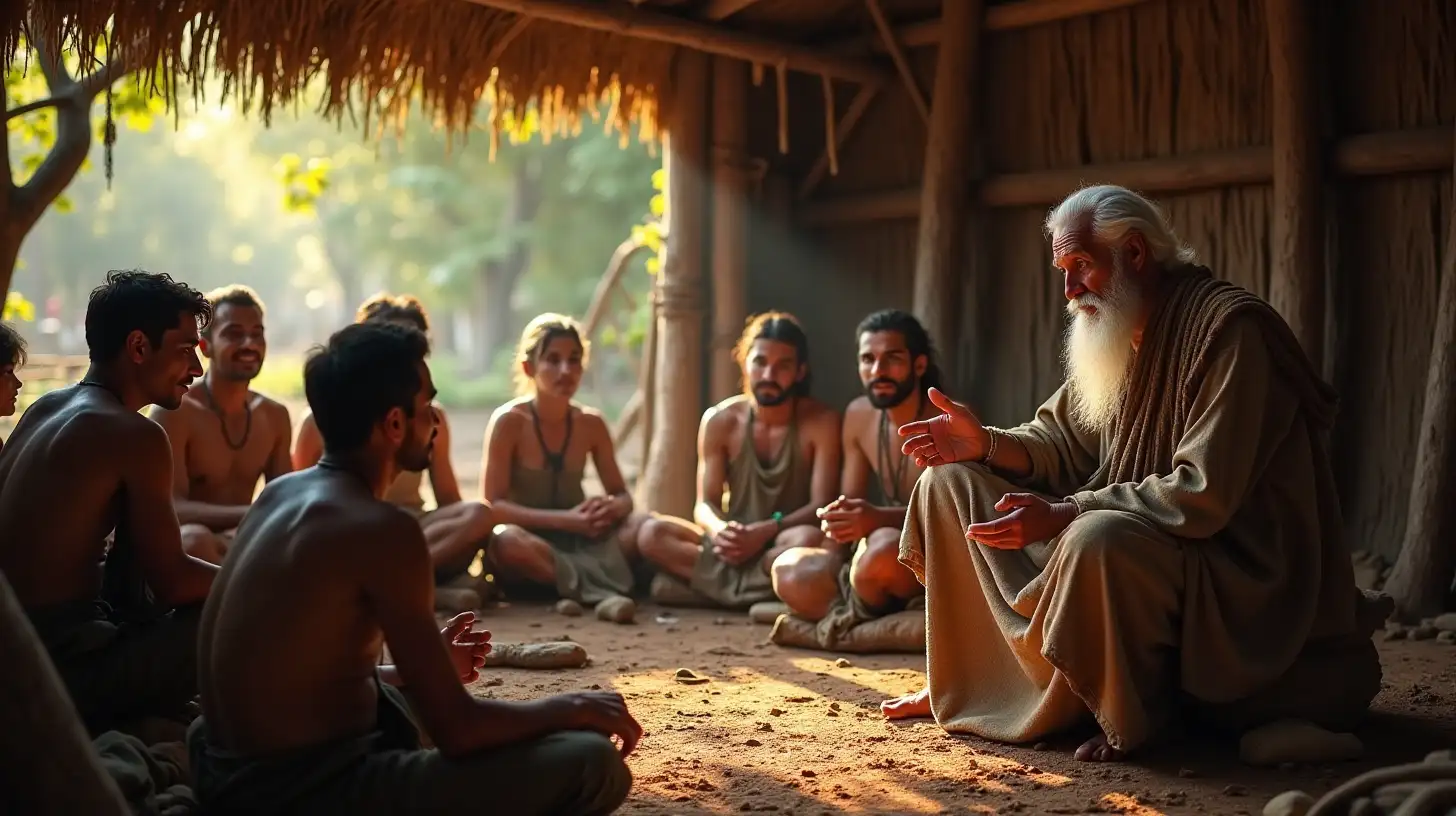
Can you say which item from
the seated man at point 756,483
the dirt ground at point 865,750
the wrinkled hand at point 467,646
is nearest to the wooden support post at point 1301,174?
the dirt ground at point 865,750

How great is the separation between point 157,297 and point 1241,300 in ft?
9.81

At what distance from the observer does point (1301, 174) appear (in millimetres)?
5711

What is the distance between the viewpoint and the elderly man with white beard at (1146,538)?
372 cm

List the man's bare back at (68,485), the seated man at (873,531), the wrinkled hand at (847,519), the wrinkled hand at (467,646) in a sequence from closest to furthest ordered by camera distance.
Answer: the wrinkled hand at (467,646)
the man's bare back at (68,485)
the wrinkled hand at (847,519)
the seated man at (873,531)

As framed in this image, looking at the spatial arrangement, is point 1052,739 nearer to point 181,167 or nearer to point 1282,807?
point 1282,807

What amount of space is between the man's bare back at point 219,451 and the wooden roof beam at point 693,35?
220cm

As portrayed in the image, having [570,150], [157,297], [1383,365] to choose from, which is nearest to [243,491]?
[157,297]

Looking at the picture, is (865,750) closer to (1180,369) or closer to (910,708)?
(910,708)

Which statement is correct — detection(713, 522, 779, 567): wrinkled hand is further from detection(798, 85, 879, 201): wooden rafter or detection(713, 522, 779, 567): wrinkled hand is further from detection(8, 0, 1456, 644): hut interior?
detection(798, 85, 879, 201): wooden rafter

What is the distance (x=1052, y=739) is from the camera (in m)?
4.02

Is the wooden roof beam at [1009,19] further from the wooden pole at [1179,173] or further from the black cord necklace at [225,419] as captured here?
the black cord necklace at [225,419]

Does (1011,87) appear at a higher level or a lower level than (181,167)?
lower

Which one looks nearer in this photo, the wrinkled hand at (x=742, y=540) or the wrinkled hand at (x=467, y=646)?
the wrinkled hand at (x=467, y=646)

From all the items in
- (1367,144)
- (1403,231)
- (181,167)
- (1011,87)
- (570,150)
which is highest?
(181,167)
